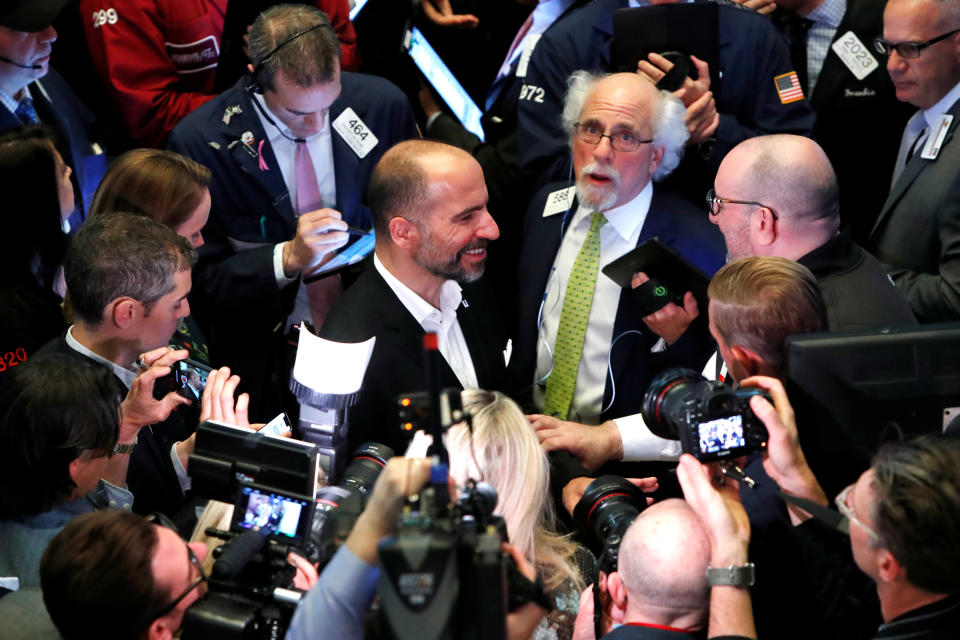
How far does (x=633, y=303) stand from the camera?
3.51 meters

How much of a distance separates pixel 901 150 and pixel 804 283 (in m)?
1.93

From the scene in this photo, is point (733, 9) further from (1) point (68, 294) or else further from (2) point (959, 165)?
(1) point (68, 294)

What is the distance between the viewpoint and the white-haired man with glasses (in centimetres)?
347

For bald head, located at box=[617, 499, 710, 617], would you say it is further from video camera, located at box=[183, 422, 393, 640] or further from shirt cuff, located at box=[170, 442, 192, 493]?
shirt cuff, located at box=[170, 442, 192, 493]

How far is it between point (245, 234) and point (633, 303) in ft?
5.57

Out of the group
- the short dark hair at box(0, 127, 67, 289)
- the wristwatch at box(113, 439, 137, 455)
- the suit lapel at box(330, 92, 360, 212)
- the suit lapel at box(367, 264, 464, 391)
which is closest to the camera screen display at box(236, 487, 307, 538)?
the wristwatch at box(113, 439, 137, 455)

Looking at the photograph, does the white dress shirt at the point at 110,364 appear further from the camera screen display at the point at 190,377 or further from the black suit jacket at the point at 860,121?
the black suit jacket at the point at 860,121

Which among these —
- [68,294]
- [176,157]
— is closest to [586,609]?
[68,294]

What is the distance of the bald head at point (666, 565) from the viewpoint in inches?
80.6

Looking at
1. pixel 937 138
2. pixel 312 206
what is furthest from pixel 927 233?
pixel 312 206

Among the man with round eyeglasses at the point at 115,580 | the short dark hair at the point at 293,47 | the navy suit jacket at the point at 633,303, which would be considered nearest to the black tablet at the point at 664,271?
the navy suit jacket at the point at 633,303

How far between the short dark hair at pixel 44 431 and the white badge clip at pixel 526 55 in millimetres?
2681

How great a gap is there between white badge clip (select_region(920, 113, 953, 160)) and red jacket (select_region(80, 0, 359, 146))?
309 centimetres

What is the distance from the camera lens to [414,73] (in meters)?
5.16
